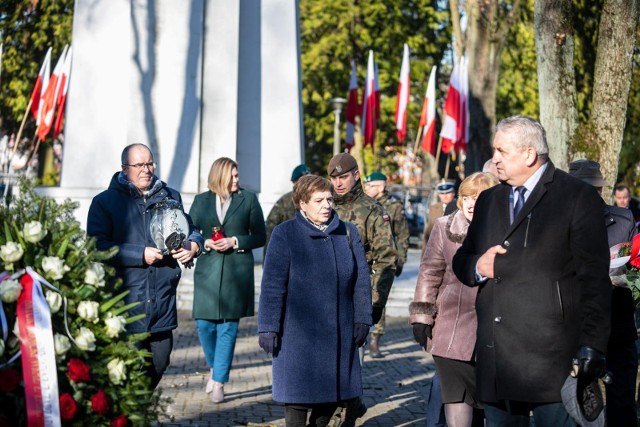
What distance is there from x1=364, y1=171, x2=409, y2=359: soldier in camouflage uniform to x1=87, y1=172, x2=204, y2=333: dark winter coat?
4.42 metres

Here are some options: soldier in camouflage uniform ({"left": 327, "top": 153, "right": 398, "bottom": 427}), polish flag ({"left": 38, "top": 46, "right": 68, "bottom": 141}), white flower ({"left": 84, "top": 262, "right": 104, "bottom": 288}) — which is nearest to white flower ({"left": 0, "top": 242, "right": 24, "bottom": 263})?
white flower ({"left": 84, "top": 262, "right": 104, "bottom": 288})

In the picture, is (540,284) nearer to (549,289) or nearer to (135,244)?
(549,289)

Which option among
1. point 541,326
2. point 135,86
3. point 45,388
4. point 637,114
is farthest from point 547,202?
point 637,114

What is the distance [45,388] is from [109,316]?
18.5 inches

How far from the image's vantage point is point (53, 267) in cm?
474

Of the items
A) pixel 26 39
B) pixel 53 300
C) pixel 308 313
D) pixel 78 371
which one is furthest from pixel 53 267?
pixel 26 39

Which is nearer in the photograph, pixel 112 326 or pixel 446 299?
pixel 112 326

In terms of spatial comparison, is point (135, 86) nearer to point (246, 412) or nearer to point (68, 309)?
point (246, 412)

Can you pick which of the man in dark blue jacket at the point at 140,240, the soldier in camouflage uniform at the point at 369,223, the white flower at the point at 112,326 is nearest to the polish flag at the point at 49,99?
the soldier in camouflage uniform at the point at 369,223

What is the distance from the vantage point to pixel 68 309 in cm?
479

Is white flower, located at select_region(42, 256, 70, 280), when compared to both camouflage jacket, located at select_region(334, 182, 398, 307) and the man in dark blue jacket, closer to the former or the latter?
the man in dark blue jacket

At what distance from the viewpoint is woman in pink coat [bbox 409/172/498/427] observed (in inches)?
250

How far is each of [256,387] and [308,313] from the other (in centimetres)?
377

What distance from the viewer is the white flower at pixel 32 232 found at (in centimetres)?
478
